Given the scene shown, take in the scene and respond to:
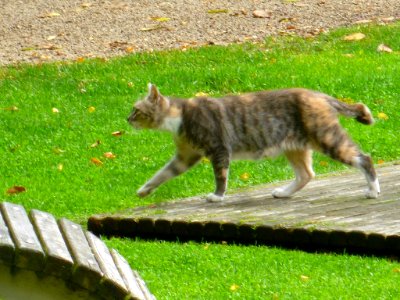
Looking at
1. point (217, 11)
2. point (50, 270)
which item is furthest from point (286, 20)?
point (50, 270)

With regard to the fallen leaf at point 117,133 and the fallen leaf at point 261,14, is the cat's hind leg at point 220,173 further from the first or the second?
the fallen leaf at point 261,14

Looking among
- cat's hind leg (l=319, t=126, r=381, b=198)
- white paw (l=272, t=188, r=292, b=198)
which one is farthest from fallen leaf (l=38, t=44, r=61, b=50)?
cat's hind leg (l=319, t=126, r=381, b=198)

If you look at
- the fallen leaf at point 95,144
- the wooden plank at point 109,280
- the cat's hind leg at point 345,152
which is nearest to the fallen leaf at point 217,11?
the fallen leaf at point 95,144

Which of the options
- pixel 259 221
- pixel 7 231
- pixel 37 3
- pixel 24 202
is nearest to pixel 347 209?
pixel 259 221

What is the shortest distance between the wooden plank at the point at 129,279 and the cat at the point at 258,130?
2810mm

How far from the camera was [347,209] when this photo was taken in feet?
27.6

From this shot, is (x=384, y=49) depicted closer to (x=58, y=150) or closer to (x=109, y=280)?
(x=58, y=150)

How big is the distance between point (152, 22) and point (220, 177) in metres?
7.71

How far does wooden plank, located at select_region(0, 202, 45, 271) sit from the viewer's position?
5211 millimetres

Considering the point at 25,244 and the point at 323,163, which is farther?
the point at 323,163

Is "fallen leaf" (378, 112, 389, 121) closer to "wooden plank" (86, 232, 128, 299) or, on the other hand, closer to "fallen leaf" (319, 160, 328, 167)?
"fallen leaf" (319, 160, 328, 167)

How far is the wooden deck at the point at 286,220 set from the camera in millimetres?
7660

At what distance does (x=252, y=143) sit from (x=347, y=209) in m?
1.06

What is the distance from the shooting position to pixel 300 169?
365 inches
